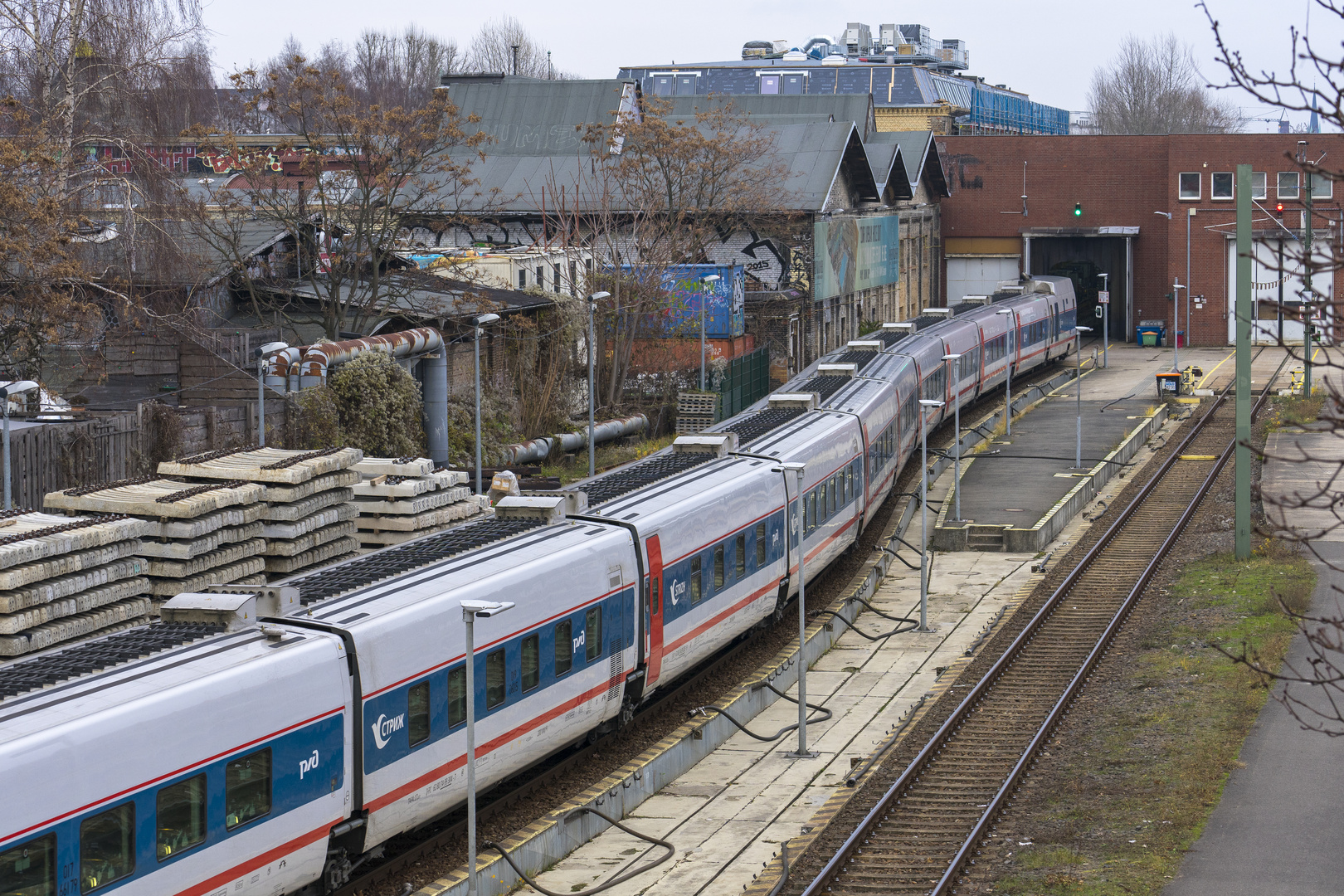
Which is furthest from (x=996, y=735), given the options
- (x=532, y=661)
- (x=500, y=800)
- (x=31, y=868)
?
(x=31, y=868)

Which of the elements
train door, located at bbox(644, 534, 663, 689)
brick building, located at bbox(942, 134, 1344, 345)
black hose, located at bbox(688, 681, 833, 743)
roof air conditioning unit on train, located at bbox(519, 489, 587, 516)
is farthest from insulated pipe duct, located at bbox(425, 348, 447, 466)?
brick building, located at bbox(942, 134, 1344, 345)

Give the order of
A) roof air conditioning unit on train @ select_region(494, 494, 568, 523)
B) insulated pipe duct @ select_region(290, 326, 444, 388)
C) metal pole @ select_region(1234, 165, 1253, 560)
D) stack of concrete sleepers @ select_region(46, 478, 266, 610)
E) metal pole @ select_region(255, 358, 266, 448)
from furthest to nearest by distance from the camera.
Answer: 1. insulated pipe duct @ select_region(290, 326, 444, 388)
2. metal pole @ select_region(1234, 165, 1253, 560)
3. metal pole @ select_region(255, 358, 266, 448)
4. roof air conditioning unit on train @ select_region(494, 494, 568, 523)
5. stack of concrete sleepers @ select_region(46, 478, 266, 610)

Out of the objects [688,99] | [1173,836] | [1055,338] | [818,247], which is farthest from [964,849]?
[688,99]

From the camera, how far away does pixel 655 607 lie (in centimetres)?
2003

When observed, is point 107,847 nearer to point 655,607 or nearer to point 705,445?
point 655,607

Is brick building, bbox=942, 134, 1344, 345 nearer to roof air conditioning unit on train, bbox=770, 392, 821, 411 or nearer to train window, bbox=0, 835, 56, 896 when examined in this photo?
roof air conditioning unit on train, bbox=770, 392, 821, 411

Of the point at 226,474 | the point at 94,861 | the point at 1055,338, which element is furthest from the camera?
the point at 1055,338

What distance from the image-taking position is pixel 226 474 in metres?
19.1

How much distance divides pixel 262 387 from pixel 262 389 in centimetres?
7

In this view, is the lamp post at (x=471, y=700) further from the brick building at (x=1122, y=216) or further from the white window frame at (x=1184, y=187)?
the white window frame at (x=1184, y=187)

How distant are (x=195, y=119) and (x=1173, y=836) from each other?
969 inches

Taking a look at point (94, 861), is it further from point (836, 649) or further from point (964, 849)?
point (836, 649)

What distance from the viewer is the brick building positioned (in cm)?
7150

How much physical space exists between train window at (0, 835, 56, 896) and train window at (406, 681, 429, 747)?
431 cm
